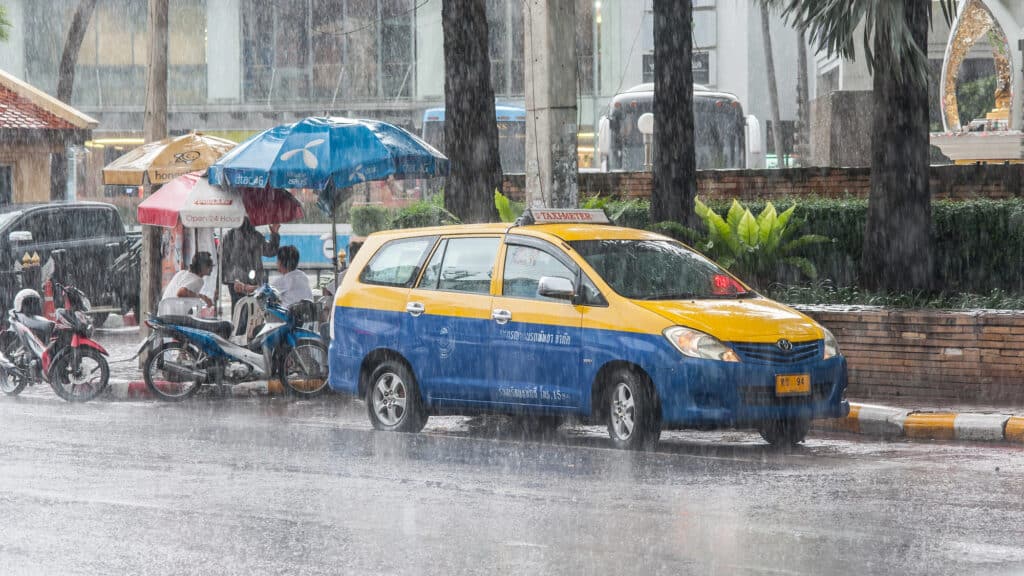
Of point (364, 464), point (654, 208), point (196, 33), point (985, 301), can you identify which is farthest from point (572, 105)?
point (196, 33)

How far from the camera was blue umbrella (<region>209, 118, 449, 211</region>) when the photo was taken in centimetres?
1700

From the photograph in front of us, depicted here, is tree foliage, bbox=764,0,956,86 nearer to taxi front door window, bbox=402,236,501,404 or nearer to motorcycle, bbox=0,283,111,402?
taxi front door window, bbox=402,236,501,404

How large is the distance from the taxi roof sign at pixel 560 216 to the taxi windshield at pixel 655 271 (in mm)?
549

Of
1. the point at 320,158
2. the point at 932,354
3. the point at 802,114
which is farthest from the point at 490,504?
the point at 802,114

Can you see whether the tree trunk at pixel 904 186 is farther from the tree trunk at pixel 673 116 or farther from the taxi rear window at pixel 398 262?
the taxi rear window at pixel 398 262

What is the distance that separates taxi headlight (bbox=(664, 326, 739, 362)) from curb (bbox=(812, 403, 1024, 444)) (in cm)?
249

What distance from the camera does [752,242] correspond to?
1692cm

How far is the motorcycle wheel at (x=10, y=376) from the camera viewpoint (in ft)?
53.3

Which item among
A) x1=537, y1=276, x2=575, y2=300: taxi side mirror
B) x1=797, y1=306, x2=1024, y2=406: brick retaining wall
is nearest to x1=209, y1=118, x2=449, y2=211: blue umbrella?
x1=797, y1=306, x2=1024, y2=406: brick retaining wall

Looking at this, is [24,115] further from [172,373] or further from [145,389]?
[172,373]

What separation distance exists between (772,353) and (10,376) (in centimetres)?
897

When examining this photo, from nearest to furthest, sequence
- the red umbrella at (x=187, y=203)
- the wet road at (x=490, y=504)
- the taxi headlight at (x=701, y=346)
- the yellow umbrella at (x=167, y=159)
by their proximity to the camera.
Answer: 1. the wet road at (x=490, y=504)
2. the taxi headlight at (x=701, y=346)
3. the red umbrella at (x=187, y=203)
4. the yellow umbrella at (x=167, y=159)

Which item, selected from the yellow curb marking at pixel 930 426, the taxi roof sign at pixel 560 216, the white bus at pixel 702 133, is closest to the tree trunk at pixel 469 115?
the taxi roof sign at pixel 560 216

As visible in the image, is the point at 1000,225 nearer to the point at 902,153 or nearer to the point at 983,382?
the point at 902,153
